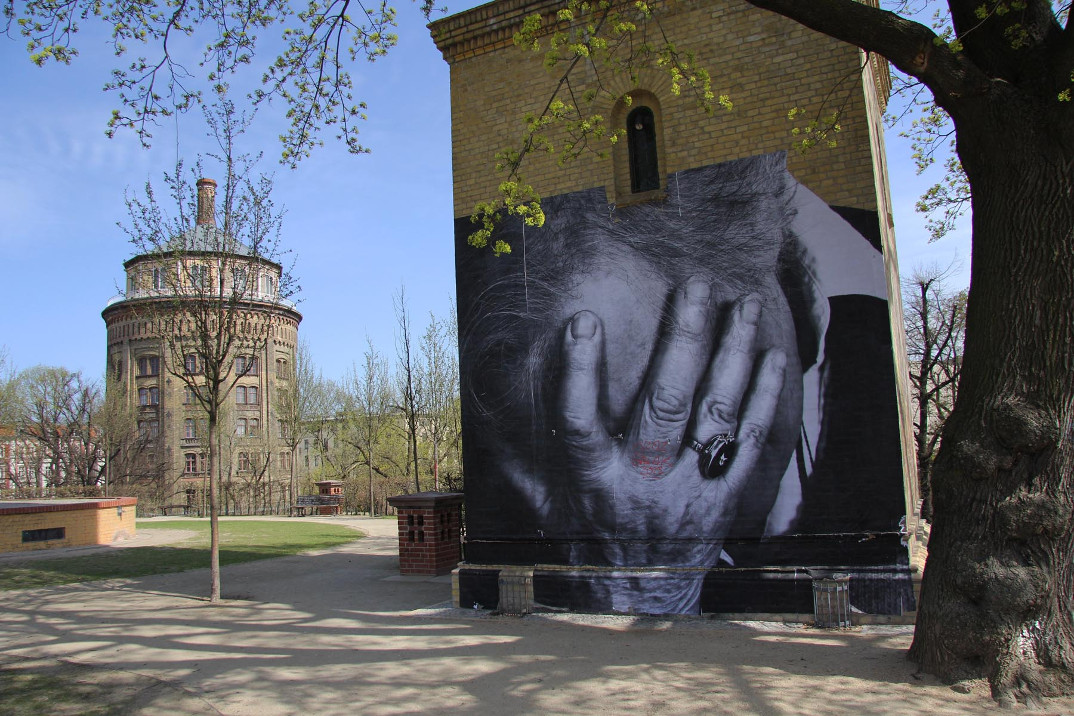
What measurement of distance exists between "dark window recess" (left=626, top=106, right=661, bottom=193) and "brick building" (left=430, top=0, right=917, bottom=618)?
3 centimetres

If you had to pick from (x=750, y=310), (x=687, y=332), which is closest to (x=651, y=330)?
(x=687, y=332)

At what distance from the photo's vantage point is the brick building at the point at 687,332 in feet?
25.0

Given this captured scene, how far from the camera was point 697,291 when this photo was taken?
328 inches

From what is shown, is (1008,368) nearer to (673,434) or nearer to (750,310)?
(750,310)

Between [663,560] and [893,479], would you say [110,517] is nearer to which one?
[663,560]

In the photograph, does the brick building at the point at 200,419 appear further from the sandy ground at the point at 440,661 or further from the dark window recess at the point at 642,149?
the dark window recess at the point at 642,149

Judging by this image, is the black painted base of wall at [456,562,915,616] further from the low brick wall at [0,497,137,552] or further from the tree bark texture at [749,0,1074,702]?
the low brick wall at [0,497,137,552]

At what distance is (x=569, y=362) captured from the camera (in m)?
8.80

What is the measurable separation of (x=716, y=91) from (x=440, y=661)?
22.6 ft

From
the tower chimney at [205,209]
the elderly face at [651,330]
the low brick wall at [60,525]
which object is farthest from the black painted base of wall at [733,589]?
the low brick wall at [60,525]

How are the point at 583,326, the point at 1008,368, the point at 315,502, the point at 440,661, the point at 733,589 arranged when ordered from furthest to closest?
the point at 315,502
the point at 583,326
the point at 733,589
the point at 440,661
the point at 1008,368

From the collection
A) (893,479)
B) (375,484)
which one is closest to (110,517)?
(375,484)

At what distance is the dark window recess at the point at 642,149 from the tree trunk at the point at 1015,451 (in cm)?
364

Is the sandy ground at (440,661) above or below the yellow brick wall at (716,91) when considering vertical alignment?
below
